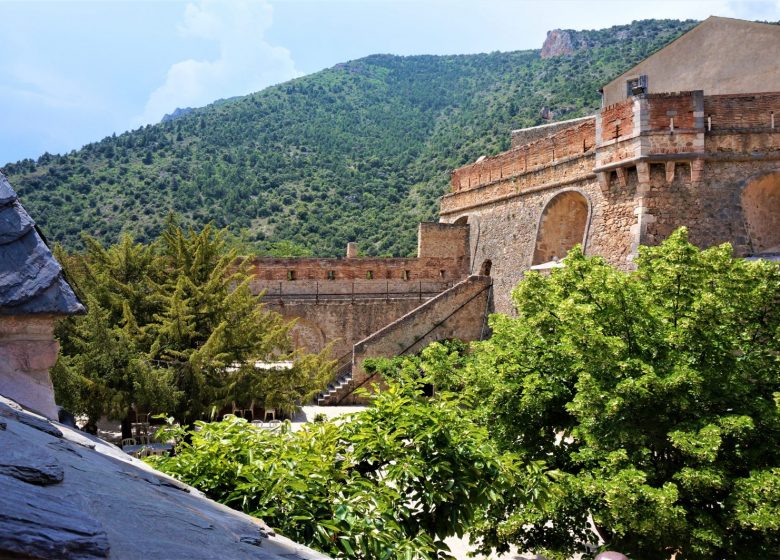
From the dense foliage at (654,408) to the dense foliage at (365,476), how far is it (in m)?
1.98

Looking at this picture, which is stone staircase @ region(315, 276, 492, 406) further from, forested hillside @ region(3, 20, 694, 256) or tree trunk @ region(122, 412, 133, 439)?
forested hillside @ region(3, 20, 694, 256)

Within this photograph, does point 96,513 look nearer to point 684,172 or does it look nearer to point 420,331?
point 684,172

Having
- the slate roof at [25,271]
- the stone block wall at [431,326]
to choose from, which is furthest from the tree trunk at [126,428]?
the slate roof at [25,271]

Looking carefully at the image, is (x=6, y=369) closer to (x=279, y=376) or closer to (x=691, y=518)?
(x=691, y=518)

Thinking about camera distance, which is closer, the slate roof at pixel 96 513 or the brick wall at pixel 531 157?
the slate roof at pixel 96 513

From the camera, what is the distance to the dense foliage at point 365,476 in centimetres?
464

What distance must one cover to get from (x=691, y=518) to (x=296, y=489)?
18.6 ft

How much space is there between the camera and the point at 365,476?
5746 mm

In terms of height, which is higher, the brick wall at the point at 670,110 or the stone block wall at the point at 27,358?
the brick wall at the point at 670,110

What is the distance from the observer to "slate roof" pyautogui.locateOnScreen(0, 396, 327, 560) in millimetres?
2014

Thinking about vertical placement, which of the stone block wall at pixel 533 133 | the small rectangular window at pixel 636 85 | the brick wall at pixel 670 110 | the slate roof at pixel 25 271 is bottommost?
the slate roof at pixel 25 271

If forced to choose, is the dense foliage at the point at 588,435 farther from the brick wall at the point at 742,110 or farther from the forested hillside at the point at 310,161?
the forested hillside at the point at 310,161

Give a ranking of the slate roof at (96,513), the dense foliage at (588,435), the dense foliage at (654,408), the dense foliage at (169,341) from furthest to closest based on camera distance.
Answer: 1. the dense foliage at (169,341)
2. the dense foliage at (654,408)
3. the dense foliage at (588,435)
4. the slate roof at (96,513)

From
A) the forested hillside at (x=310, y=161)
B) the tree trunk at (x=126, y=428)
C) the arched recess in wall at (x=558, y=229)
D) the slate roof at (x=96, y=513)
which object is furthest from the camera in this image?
the forested hillside at (x=310, y=161)
